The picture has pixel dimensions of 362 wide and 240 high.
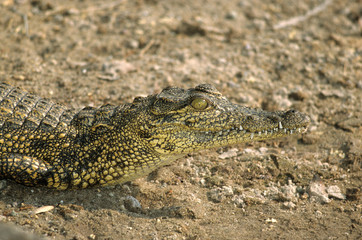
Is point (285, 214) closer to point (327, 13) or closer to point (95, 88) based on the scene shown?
point (95, 88)

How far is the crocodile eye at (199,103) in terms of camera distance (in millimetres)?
4820

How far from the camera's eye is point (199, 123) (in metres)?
4.82

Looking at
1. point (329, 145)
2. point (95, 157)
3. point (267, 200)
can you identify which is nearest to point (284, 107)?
point (329, 145)

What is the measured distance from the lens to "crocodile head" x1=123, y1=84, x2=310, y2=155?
480 cm

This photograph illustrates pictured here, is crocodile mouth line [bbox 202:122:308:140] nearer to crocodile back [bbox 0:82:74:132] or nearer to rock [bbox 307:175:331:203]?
rock [bbox 307:175:331:203]

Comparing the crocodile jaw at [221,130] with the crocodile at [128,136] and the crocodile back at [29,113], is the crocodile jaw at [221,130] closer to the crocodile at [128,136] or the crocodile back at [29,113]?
the crocodile at [128,136]

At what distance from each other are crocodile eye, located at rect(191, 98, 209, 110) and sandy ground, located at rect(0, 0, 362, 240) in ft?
3.49

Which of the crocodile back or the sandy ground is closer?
the sandy ground

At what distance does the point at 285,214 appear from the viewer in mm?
4910

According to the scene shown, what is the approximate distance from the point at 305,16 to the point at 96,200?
684 centimetres

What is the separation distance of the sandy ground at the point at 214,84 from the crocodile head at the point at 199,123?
687mm

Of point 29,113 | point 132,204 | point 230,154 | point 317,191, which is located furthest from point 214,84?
point 29,113

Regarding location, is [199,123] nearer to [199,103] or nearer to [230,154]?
[199,103]

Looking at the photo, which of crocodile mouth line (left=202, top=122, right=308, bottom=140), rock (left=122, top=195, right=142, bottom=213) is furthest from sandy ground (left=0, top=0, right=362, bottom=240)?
crocodile mouth line (left=202, top=122, right=308, bottom=140)
